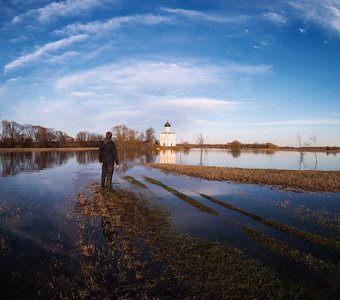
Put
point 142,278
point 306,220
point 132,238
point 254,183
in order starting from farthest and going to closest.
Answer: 1. point 254,183
2. point 306,220
3. point 132,238
4. point 142,278

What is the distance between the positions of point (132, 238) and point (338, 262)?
4.86m

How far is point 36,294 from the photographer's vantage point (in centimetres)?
458

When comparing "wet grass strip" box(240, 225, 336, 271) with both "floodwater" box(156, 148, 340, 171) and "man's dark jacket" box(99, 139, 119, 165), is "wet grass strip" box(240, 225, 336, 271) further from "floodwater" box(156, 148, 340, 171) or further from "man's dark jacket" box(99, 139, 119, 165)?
"floodwater" box(156, 148, 340, 171)

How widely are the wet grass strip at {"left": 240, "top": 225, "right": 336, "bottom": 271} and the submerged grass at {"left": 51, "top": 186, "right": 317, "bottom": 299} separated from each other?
100 cm

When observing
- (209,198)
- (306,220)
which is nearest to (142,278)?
(306,220)

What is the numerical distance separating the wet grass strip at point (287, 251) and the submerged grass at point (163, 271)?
100 centimetres

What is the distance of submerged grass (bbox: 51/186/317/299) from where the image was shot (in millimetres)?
4594

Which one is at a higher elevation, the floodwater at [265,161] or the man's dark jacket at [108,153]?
the man's dark jacket at [108,153]

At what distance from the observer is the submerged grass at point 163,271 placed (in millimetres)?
4594

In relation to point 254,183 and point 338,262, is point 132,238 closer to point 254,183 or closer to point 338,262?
point 338,262

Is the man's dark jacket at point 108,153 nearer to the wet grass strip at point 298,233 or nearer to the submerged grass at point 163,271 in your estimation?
the submerged grass at point 163,271

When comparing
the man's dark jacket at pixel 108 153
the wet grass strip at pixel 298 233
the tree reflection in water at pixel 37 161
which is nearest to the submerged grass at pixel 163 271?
the wet grass strip at pixel 298 233

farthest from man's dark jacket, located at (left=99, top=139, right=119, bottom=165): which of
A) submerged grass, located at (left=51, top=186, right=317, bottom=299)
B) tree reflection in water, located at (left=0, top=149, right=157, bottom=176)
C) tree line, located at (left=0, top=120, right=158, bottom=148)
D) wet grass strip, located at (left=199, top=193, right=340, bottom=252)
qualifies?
tree line, located at (left=0, top=120, right=158, bottom=148)

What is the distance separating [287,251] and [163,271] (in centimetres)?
318
